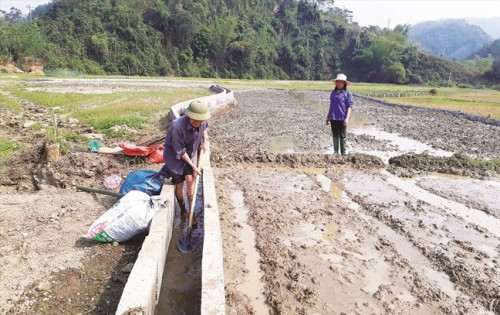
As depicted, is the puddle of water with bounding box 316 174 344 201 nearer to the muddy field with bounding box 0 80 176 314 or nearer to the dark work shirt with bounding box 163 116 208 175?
the dark work shirt with bounding box 163 116 208 175

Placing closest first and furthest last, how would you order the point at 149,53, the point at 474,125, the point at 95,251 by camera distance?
1. the point at 95,251
2. the point at 474,125
3. the point at 149,53

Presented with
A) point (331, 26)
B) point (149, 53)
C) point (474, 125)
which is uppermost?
point (331, 26)

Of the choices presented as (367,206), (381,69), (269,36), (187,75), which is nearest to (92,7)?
(187,75)

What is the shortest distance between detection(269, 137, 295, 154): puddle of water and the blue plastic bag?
4781mm

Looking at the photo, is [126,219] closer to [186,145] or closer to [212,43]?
[186,145]

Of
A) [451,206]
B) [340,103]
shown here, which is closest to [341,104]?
[340,103]

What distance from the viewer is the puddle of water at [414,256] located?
3717 millimetres

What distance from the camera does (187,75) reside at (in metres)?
58.2

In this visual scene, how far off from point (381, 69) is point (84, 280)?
74.0m

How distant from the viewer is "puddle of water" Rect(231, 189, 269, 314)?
3.46 metres

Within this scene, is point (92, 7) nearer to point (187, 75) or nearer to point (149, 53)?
point (149, 53)

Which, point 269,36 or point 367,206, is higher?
point 269,36

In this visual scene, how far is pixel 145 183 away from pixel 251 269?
1930mm

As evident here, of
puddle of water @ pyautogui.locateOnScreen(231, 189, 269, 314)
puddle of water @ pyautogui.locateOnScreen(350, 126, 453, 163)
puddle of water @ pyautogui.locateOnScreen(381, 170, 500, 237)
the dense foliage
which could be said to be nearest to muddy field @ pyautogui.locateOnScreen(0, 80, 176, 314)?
puddle of water @ pyautogui.locateOnScreen(231, 189, 269, 314)
